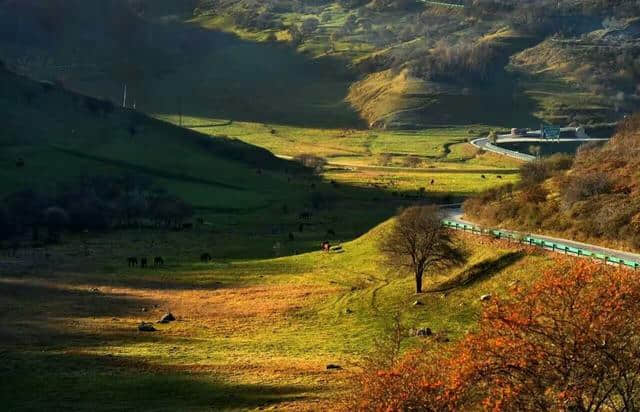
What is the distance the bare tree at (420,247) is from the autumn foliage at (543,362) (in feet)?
141

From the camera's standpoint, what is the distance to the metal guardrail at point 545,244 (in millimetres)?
59969

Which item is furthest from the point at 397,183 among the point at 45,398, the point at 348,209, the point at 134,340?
the point at 45,398

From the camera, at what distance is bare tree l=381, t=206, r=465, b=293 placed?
2997 inches

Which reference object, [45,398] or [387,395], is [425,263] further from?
[387,395]

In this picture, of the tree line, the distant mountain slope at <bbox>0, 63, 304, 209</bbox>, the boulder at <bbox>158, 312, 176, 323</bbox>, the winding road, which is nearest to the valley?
the boulder at <bbox>158, 312, 176, 323</bbox>

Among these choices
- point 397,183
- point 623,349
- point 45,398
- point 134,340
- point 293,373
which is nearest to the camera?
point 623,349

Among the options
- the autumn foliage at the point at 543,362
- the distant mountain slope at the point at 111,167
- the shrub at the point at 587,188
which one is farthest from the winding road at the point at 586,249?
the distant mountain slope at the point at 111,167

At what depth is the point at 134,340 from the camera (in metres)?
65.4

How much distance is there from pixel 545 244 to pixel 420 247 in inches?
428

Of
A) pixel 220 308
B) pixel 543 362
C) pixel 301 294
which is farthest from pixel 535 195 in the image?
pixel 543 362

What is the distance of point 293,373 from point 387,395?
2217 cm

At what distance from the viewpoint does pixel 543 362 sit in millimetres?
30688

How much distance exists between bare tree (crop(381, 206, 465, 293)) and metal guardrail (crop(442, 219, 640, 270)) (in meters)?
4.34

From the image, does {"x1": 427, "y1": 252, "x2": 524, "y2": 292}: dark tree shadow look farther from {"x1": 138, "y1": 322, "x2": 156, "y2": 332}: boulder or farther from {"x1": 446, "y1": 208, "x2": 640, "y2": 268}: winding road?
{"x1": 138, "y1": 322, "x2": 156, "y2": 332}: boulder
